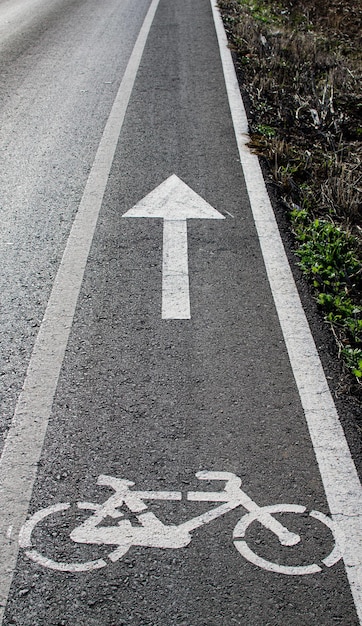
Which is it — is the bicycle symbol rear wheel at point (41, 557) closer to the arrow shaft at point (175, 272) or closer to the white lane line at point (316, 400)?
the white lane line at point (316, 400)

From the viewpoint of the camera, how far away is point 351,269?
4844 millimetres

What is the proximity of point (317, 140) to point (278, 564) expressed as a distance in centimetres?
557

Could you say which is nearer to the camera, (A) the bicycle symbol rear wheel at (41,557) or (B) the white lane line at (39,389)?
(A) the bicycle symbol rear wheel at (41,557)

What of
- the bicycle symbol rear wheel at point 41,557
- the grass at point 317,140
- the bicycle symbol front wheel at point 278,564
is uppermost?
the bicycle symbol rear wheel at point 41,557

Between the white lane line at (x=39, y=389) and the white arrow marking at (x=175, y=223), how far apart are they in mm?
452

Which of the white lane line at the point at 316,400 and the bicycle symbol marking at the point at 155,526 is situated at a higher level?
the bicycle symbol marking at the point at 155,526

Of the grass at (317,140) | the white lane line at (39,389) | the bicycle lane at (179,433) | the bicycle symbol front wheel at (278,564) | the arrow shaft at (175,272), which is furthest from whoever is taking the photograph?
the grass at (317,140)

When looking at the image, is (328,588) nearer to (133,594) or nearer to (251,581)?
(251,581)

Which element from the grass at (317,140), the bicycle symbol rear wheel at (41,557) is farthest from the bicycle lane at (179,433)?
the grass at (317,140)

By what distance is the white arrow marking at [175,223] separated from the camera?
4.52 m

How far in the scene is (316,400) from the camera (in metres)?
3.64

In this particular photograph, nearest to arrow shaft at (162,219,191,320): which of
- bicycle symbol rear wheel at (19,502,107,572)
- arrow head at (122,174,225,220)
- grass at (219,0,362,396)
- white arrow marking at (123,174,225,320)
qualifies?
white arrow marking at (123,174,225,320)

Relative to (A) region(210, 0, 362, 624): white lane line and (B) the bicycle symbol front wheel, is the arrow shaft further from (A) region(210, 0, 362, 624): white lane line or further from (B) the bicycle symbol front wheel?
(B) the bicycle symbol front wheel

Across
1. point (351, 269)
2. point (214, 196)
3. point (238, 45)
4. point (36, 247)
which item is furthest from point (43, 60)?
point (351, 269)
